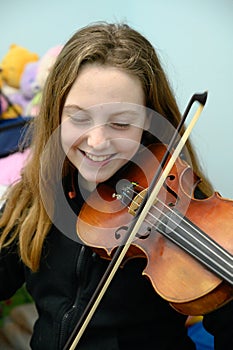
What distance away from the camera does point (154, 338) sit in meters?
0.80

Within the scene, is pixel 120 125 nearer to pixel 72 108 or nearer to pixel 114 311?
pixel 72 108

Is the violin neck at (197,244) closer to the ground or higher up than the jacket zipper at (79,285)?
higher up

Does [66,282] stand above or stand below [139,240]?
below

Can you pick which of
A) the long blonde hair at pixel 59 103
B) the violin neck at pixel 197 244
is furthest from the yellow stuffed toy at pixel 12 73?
the violin neck at pixel 197 244

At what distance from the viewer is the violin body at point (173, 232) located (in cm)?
61

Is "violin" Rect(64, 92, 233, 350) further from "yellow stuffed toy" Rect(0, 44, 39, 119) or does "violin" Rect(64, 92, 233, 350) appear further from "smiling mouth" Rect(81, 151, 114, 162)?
"yellow stuffed toy" Rect(0, 44, 39, 119)

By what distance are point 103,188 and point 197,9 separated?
0.63 m

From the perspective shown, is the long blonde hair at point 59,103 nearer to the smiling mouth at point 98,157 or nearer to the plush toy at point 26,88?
the smiling mouth at point 98,157

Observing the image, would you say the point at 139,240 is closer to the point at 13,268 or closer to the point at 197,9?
the point at 13,268

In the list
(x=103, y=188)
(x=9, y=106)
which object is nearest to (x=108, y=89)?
(x=103, y=188)

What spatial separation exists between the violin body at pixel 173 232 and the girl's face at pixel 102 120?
0.12 feet

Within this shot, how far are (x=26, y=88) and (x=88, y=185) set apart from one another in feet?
3.11

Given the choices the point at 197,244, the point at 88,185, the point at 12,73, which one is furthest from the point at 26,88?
the point at 197,244

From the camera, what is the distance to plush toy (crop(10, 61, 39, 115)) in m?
1.67
